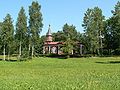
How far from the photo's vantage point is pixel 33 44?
11056cm

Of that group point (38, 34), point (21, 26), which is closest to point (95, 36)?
point (38, 34)

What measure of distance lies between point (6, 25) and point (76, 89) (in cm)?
7839

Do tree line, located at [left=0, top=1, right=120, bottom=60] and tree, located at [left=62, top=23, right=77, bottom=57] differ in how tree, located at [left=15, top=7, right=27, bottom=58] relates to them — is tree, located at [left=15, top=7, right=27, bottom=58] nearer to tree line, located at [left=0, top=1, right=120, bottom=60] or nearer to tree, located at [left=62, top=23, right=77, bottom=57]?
tree line, located at [left=0, top=1, right=120, bottom=60]

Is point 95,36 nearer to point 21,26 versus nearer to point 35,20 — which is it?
point 35,20

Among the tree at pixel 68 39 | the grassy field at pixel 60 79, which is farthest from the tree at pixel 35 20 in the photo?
the grassy field at pixel 60 79

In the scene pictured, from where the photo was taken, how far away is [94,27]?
118 m

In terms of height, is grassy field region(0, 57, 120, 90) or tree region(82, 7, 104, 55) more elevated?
tree region(82, 7, 104, 55)

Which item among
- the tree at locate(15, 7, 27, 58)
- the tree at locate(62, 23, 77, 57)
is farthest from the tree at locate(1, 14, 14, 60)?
the tree at locate(62, 23, 77, 57)

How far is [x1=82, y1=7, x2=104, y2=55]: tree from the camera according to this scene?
113875 mm

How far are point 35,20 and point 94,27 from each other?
2265 centimetres

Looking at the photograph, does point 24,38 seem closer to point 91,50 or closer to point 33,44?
point 33,44

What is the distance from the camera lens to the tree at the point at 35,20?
10825 centimetres

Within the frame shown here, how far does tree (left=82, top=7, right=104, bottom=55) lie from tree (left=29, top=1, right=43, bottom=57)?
17.4 meters

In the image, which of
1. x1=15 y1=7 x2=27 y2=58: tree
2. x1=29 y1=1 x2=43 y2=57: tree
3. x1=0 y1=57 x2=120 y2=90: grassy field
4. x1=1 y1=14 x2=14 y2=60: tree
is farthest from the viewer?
x1=29 y1=1 x2=43 y2=57: tree
